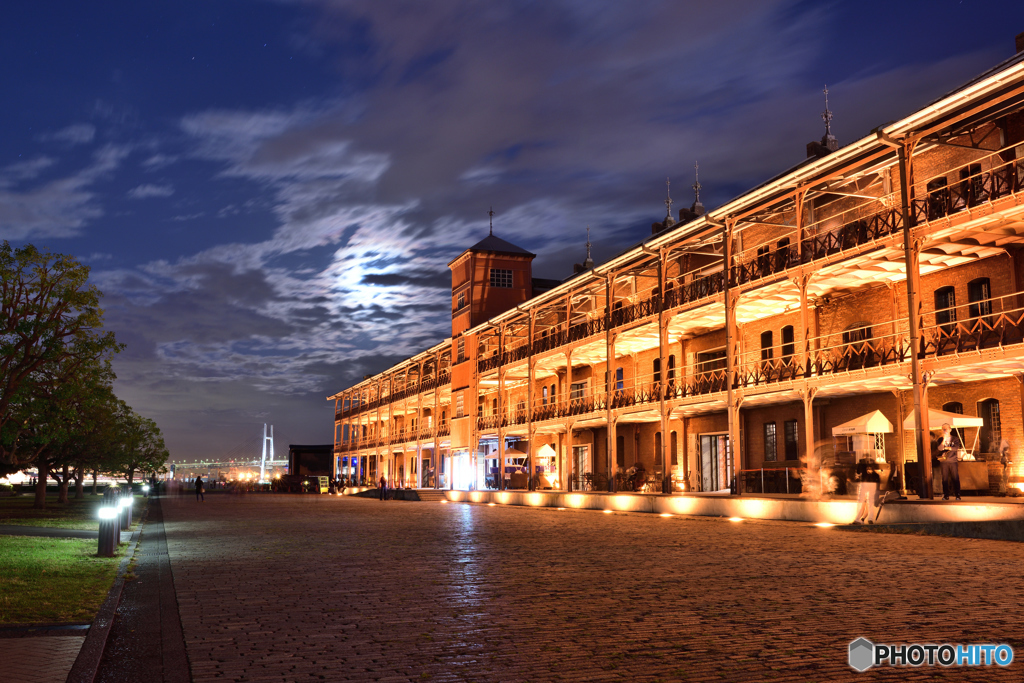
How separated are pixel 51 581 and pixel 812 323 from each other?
76.5ft

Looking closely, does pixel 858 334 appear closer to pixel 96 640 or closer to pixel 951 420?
pixel 951 420

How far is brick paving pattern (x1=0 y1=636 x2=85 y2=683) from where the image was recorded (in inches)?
200

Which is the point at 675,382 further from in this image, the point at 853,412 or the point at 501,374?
the point at 501,374

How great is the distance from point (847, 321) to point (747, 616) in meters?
21.0

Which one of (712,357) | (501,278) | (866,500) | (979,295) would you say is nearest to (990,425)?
(979,295)

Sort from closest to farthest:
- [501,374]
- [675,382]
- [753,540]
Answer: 1. [753,540]
2. [675,382]
3. [501,374]

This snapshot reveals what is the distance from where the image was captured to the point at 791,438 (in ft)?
93.4

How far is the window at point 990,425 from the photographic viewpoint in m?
21.1

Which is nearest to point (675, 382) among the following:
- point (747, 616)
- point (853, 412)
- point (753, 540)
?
point (853, 412)

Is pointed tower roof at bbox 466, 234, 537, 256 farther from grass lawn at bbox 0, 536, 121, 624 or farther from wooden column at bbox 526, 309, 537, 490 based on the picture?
grass lawn at bbox 0, 536, 121, 624

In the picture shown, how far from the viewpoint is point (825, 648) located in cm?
560

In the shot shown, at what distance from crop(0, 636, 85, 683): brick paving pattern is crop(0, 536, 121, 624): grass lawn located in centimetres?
100

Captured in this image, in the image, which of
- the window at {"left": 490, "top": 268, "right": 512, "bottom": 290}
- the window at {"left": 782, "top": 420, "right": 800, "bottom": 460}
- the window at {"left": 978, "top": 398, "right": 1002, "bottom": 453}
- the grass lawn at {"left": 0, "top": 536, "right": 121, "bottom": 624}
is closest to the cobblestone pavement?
the grass lawn at {"left": 0, "top": 536, "right": 121, "bottom": 624}

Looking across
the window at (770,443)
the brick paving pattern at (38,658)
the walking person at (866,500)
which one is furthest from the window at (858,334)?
the brick paving pattern at (38,658)
